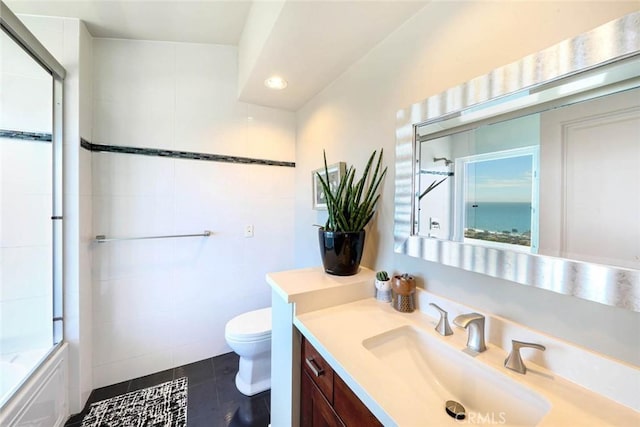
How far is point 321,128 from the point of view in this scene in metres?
1.88

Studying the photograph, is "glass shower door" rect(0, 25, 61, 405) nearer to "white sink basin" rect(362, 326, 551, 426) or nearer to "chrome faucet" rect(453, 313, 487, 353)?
"white sink basin" rect(362, 326, 551, 426)

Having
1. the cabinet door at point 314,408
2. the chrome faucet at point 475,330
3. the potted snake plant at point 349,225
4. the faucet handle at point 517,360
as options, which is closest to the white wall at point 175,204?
the potted snake plant at point 349,225

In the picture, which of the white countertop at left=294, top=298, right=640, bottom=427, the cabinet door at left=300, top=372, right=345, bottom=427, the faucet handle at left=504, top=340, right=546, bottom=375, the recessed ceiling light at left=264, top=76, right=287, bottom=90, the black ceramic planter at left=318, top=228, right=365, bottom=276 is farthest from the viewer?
the recessed ceiling light at left=264, top=76, right=287, bottom=90

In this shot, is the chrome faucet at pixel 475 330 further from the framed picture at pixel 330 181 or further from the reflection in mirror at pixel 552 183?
the framed picture at pixel 330 181

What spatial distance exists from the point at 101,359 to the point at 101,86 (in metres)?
1.86

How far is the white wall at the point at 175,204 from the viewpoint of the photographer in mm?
1703

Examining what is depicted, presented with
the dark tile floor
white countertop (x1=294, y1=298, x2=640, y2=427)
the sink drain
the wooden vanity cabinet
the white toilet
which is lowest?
the dark tile floor

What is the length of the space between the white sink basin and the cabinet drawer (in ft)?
0.56

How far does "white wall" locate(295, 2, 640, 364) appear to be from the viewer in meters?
0.68

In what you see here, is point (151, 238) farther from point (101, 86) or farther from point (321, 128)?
point (321, 128)

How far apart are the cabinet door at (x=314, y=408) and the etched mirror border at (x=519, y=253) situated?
0.68m

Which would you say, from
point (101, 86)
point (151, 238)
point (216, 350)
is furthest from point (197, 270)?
point (101, 86)

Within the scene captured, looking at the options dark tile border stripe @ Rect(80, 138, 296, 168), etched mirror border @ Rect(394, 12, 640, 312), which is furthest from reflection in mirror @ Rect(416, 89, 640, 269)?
dark tile border stripe @ Rect(80, 138, 296, 168)

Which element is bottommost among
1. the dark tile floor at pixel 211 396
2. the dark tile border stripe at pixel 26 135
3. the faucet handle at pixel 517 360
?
the dark tile floor at pixel 211 396
